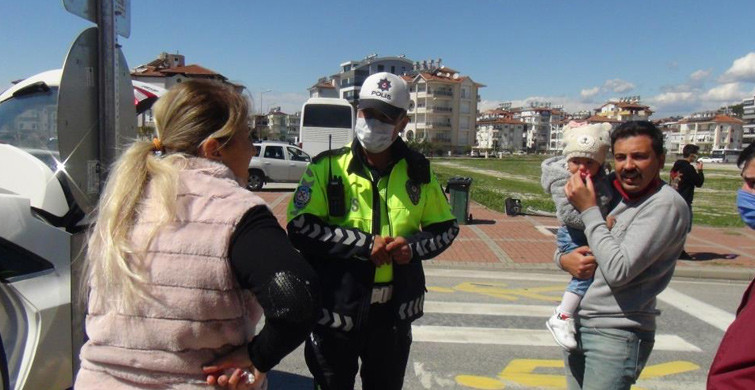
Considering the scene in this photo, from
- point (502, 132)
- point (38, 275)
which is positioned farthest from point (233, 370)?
point (502, 132)

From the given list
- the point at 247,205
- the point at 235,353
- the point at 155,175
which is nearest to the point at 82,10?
the point at 155,175

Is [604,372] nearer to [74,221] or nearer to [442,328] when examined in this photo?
[74,221]

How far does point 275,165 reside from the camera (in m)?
20.4

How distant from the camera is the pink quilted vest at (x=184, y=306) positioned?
1.38m

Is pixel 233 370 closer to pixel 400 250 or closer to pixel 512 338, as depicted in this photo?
pixel 400 250

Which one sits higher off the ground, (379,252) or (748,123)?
(748,123)

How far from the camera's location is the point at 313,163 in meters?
2.52

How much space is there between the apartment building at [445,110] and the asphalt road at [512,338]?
303 ft

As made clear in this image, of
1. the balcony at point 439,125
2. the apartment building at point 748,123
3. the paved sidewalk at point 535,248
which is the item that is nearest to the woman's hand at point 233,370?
the paved sidewalk at point 535,248

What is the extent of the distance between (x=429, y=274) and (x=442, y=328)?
2528 millimetres

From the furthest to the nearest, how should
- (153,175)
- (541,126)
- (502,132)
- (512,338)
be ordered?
(541,126) < (502,132) < (512,338) < (153,175)

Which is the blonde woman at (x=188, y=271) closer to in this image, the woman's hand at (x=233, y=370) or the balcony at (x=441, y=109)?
the woman's hand at (x=233, y=370)

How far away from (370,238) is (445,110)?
10286 centimetres

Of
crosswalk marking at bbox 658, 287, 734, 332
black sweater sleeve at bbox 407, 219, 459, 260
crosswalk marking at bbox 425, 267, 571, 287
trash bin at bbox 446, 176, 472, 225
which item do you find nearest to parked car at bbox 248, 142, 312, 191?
trash bin at bbox 446, 176, 472, 225
